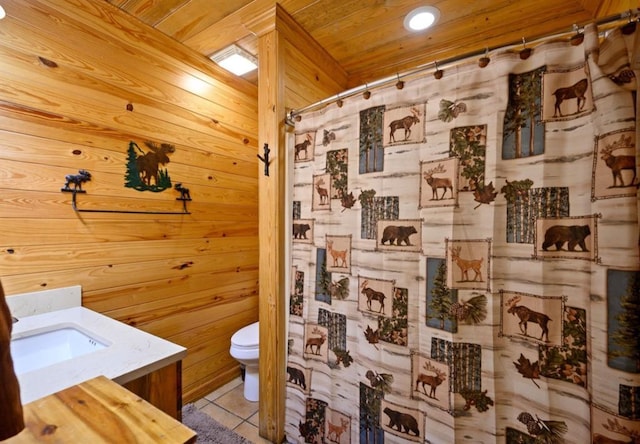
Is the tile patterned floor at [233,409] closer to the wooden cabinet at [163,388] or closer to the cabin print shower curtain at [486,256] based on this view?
the cabin print shower curtain at [486,256]

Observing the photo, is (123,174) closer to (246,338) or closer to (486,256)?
Answer: (246,338)

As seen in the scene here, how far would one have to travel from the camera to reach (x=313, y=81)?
1950 mm

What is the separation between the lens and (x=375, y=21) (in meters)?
1.74

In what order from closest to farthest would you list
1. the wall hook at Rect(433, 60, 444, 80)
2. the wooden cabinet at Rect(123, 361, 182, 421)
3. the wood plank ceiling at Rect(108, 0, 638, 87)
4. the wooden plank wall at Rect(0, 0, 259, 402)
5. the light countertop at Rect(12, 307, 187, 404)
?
the light countertop at Rect(12, 307, 187, 404) < the wooden cabinet at Rect(123, 361, 182, 421) < the wall hook at Rect(433, 60, 444, 80) < the wooden plank wall at Rect(0, 0, 259, 402) < the wood plank ceiling at Rect(108, 0, 638, 87)

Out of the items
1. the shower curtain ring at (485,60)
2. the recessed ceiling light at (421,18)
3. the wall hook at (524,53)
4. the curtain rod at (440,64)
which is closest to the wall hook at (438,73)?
the curtain rod at (440,64)

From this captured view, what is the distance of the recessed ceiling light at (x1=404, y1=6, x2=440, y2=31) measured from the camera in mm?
1649

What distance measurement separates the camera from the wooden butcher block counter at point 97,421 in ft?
1.81

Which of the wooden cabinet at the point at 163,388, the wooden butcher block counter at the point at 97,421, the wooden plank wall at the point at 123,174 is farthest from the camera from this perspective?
the wooden plank wall at the point at 123,174

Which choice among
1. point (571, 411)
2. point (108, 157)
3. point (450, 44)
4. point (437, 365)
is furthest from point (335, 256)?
point (450, 44)

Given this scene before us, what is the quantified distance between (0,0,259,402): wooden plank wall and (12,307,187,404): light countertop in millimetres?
391

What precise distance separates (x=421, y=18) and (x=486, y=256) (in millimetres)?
1464

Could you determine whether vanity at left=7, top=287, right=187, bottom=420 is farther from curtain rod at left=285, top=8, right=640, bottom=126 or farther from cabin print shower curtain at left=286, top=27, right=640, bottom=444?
curtain rod at left=285, top=8, right=640, bottom=126

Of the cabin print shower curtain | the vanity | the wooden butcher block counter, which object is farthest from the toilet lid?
the wooden butcher block counter

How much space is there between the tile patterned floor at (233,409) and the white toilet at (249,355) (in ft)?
0.26
